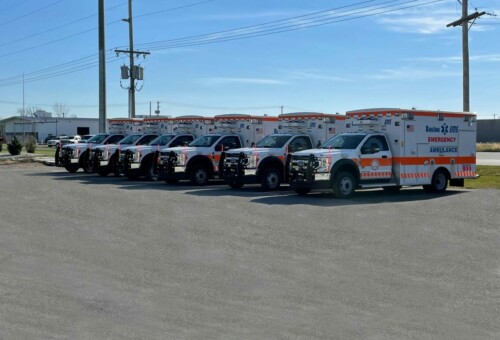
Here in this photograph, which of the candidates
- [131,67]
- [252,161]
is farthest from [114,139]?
[131,67]

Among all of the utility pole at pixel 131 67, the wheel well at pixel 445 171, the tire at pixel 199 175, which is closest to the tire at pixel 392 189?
the wheel well at pixel 445 171

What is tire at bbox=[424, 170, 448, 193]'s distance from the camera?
21.0 m

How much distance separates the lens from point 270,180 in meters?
21.6

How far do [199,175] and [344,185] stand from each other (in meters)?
6.60

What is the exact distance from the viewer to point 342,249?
10672mm

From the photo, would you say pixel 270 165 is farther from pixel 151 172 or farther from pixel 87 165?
pixel 87 165

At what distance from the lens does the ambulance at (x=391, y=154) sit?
A: 1894cm

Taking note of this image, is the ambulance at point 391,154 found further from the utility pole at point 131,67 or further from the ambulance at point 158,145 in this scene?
the utility pole at point 131,67

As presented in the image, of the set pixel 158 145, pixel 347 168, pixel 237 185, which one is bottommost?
pixel 237 185

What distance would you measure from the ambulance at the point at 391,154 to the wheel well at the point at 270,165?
1993 millimetres

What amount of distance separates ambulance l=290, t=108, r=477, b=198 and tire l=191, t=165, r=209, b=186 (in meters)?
4.95

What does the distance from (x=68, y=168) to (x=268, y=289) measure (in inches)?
944

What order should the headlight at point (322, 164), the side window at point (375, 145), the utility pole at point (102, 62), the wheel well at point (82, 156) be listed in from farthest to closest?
the utility pole at point (102, 62) < the wheel well at point (82, 156) < the side window at point (375, 145) < the headlight at point (322, 164)

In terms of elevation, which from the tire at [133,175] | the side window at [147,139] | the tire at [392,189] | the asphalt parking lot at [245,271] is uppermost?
the side window at [147,139]
